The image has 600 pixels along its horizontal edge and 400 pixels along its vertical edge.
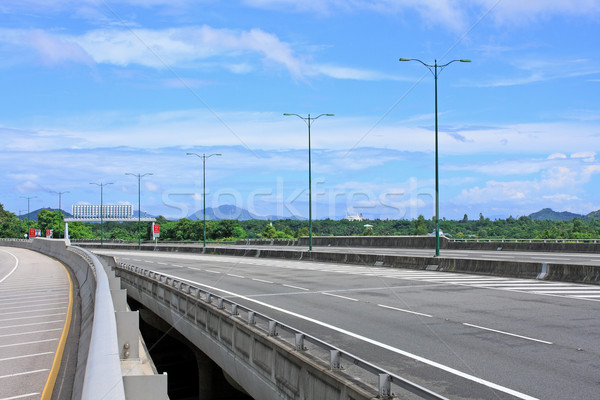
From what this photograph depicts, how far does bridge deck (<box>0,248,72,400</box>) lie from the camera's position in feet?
38.0

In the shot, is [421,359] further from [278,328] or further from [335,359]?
[278,328]

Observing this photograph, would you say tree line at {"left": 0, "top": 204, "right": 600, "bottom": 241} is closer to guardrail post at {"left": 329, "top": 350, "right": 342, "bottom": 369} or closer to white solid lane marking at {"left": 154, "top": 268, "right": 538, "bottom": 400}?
white solid lane marking at {"left": 154, "top": 268, "right": 538, "bottom": 400}

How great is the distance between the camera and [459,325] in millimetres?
13992

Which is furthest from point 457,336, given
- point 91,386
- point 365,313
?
point 91,386

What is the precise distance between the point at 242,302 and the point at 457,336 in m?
7.98

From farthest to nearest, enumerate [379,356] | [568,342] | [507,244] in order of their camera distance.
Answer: [507,244]
[568,342]
[379,356]

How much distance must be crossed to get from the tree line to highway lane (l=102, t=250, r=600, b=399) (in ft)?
186

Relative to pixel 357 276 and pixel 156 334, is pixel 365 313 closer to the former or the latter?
pixel 357 276

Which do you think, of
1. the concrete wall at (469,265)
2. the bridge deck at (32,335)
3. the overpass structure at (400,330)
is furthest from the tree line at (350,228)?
the bridge deck at (32,335)

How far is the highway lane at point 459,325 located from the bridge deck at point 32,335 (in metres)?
5.22

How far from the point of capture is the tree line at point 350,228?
91188 millimetres

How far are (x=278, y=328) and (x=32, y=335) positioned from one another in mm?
7054

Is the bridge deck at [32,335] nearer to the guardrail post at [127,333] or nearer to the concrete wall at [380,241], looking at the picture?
the guardrail post at [127,333]

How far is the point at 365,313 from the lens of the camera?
16.2 metres
